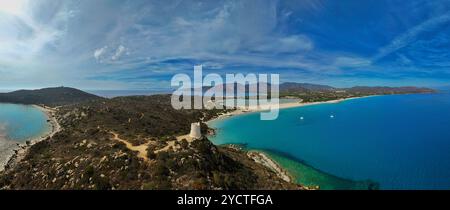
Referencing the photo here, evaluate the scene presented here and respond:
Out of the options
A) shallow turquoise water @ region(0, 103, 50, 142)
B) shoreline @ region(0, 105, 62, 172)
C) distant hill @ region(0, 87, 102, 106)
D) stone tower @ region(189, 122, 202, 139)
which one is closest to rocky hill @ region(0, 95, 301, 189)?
stone tower @ region(189, 122, 202, 139)

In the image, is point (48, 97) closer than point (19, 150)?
No

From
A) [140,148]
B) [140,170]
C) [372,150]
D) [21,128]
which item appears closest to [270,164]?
[140,148]

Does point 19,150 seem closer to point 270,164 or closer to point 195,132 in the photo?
point 195,132

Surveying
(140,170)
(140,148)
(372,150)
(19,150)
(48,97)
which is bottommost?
(19,150)

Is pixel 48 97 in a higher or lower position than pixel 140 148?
higher

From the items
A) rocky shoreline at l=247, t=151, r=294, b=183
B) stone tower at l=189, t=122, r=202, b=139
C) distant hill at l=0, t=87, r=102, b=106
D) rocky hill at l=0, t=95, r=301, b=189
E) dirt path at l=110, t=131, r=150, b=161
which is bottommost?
rocky shoreline at l=247, t=151, r=294, b=183

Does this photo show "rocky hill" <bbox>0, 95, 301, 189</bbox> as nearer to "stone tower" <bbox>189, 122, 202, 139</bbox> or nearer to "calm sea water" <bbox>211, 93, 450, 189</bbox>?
"stone tower" <bbox>189, 122, 202, 139</bbox>

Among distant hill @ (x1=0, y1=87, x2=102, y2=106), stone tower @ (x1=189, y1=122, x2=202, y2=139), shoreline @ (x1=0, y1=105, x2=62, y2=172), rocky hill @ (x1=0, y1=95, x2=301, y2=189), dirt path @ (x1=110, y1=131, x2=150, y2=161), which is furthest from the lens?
distant hill @ (x1=0, y1=87, x2=102, y2=106)

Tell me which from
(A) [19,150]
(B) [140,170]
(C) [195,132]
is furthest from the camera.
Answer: (A) [19,150]

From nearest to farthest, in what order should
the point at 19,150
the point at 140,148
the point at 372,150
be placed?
the point at 140,148 → the point at 372,150 → the point at 19,150

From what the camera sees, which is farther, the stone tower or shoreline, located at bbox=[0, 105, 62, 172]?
shoreline, located at bbox=[0, 105, 62, 172]
